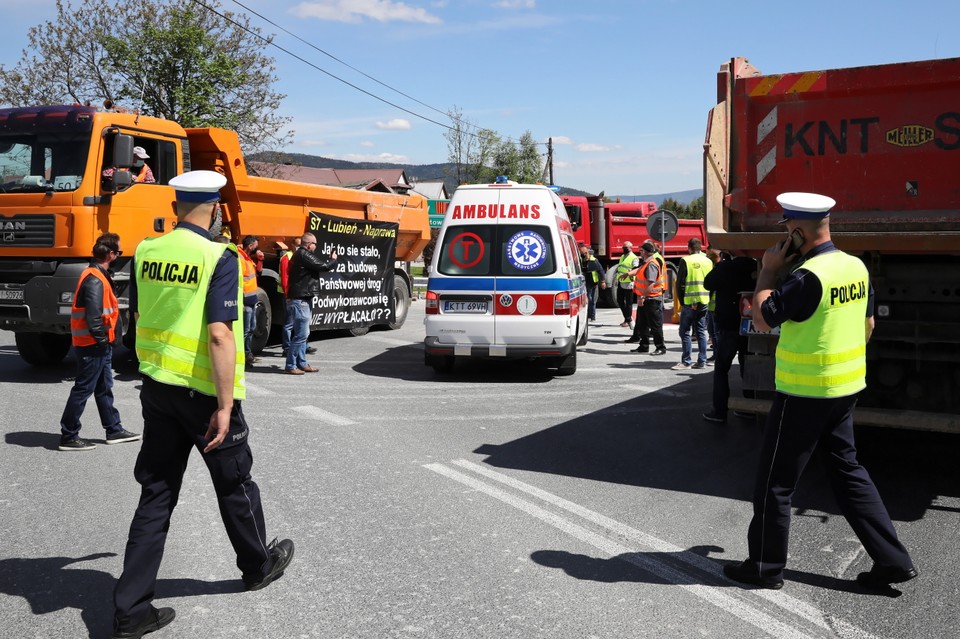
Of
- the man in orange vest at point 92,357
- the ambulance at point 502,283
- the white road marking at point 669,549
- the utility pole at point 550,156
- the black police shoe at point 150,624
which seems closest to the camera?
the black police shoe at point 150,624

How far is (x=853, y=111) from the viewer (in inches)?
238

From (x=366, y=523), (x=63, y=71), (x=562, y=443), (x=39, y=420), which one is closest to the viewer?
(x=366, y=523)

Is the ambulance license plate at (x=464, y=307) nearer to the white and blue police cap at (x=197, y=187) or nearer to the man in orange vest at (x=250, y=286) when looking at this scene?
the man in orange vest at (x=250, y=286)

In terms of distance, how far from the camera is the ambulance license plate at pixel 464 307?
1068 cm

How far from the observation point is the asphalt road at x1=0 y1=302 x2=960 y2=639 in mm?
3814

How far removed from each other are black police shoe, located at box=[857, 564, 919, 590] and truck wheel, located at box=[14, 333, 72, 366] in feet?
33.4

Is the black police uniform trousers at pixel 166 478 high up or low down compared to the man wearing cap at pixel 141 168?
down

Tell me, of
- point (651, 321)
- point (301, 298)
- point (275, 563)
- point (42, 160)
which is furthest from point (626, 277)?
point (275, 563)

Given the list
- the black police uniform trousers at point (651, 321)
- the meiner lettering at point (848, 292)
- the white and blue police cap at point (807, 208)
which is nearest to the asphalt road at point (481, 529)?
the meiner lettering at point (848, 292)

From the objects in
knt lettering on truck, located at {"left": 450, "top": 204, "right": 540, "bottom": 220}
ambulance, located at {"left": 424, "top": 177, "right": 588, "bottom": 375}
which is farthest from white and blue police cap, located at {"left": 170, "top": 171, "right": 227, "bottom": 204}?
knt lettering on truck, located at {"left": 450, "top": 204, "right": 540, "bottom": 220}

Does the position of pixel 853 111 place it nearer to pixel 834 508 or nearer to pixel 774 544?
pixel 834 508

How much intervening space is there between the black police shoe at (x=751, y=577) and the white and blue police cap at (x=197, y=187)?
2.95m

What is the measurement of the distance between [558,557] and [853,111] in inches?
146

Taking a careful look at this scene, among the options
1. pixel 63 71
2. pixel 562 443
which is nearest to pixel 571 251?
pixel 562 443
